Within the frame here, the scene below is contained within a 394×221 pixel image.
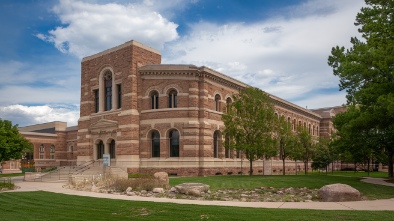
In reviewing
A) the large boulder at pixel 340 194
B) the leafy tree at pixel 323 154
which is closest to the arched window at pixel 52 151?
the leafy tree at pixel 323 154

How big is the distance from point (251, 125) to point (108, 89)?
16430 mm

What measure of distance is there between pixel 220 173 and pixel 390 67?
20.8 meters

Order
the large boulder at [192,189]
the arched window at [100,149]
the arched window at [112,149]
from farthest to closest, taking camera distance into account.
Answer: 1. the arched window at [100,149]
2. the arched window at [112,149]
3. the large boulder at [192,189]

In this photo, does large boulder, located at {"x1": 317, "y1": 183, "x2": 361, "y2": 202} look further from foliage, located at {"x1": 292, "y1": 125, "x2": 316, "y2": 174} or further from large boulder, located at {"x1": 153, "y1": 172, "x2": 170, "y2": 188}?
foliage, located at {"x1": 292, "y1": 125, "x2": 316, "y2": 174}

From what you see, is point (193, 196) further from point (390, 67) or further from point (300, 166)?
point (300, 166)

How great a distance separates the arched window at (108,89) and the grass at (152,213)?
25.4 m

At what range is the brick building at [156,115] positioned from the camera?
116ft

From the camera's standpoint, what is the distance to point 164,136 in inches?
1403

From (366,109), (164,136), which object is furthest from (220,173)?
(366,109)

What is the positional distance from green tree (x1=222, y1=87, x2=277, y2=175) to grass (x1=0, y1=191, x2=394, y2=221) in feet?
60.8

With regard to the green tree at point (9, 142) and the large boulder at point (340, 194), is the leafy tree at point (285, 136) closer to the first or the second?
the large boulder at point (340, 194)

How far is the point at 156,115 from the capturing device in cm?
3606

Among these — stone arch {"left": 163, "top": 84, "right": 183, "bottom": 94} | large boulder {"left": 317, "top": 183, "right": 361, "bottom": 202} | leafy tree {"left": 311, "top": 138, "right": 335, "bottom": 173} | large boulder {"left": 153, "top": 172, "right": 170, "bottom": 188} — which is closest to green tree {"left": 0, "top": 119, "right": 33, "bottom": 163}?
stone arch {"left": 163, "top": 84, "right": 183, "bottom": 94}

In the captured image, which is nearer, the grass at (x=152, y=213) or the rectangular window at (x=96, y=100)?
the grass at (x=152, y=213)
